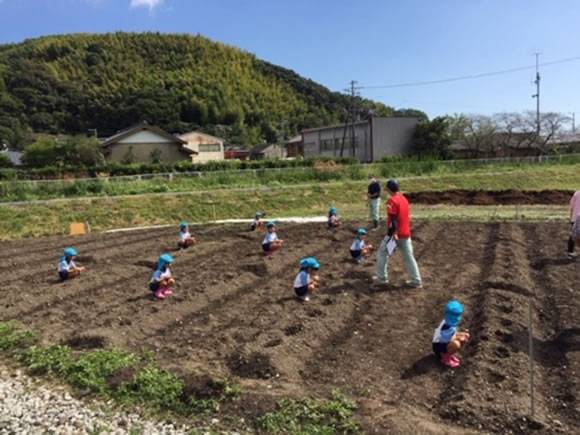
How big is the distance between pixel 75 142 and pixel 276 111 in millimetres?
96537

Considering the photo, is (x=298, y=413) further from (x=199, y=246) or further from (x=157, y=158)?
(x=157, y=158)

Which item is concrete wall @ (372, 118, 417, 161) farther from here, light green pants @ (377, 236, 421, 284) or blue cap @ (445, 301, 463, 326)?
blue cap @ (445, 301, 463, 326)

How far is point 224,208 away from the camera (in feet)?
73.6

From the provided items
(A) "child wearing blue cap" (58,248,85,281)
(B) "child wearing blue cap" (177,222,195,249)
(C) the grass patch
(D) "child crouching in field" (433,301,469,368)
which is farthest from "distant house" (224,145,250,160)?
(C) the grass patch

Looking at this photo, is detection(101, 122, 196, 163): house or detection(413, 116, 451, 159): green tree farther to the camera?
detection(101, 122, 196, 163): house

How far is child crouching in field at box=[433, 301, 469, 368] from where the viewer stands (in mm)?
4785

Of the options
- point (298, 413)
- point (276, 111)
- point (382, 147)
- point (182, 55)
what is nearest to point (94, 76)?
point (182, 55)

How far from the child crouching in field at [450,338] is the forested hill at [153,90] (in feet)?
297

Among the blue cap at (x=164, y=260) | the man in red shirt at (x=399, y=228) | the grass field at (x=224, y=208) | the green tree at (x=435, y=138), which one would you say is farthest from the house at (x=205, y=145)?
the man in red shirt at (x=399, y=228)

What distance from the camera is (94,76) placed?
131 metres

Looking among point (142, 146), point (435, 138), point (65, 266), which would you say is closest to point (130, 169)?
point (142, 146)

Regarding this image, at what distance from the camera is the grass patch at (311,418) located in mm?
3676

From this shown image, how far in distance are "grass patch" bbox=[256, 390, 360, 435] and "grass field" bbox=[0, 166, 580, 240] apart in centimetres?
1403

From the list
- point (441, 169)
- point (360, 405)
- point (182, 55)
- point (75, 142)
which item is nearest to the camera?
point (360, 405)
